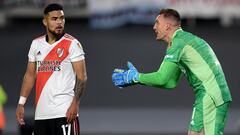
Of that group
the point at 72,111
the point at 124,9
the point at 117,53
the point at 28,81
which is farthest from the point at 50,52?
the point at 117,53

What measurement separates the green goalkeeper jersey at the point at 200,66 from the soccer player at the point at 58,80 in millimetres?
1005

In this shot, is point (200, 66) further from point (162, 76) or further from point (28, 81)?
point (28, 81)

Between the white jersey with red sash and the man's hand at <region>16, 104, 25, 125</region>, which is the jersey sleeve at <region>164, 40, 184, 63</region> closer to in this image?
the white jersey with red sash

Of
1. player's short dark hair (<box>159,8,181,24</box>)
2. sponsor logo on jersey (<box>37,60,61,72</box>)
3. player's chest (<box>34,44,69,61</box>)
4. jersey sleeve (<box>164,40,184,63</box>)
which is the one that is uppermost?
player's short dark hair (<box>159,8,181,24</box>)

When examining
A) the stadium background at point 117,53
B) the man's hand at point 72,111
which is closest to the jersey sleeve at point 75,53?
the man's hand at point 72,111

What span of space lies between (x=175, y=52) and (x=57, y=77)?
1237 millimetres

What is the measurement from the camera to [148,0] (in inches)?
595

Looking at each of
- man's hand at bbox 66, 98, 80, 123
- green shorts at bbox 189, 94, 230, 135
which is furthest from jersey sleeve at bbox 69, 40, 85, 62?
green shorts at bbox 189, 94, 230, 135

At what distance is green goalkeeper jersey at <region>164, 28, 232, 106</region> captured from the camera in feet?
23.6

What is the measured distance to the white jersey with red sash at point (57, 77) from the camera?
771 centimetres

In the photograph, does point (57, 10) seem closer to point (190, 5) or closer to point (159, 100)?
point (190, 5)

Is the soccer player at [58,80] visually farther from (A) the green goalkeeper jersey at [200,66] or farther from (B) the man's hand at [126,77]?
(A) the green goalkeeper jersey at [200,66]

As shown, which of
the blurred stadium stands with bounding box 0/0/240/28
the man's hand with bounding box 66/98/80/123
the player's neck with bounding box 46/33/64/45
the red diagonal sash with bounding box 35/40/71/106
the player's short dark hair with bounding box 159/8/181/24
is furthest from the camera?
the blurred stadium stands with bounding box 0/0/240/28

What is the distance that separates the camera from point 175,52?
7109 mm
